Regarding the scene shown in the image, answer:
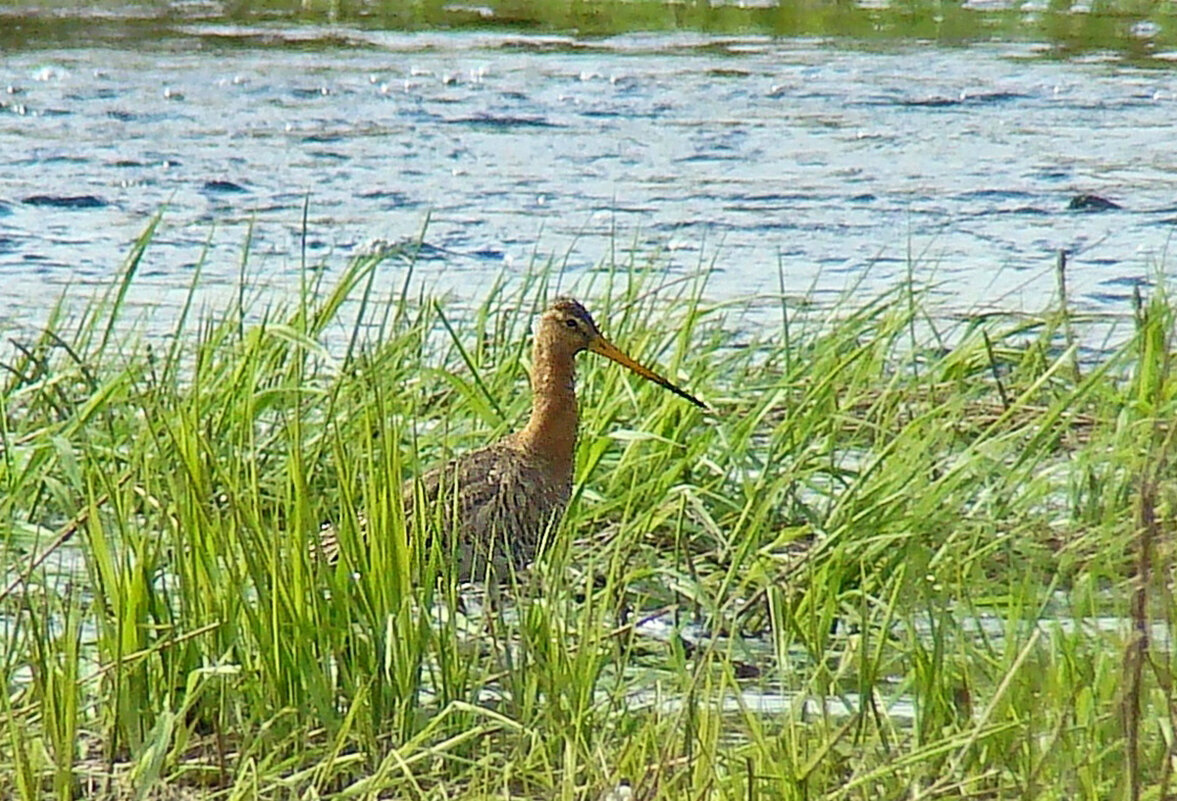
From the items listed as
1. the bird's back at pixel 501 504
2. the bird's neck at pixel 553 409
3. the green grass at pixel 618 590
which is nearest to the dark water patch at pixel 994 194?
the green grass at pixel 618 590

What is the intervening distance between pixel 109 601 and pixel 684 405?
5.14ft

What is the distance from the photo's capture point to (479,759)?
128 inches

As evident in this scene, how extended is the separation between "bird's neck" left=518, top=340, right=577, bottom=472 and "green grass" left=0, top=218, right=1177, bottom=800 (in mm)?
140

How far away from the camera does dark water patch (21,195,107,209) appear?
846 centimetres

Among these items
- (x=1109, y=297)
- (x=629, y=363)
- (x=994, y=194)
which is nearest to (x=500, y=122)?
(x=994, y=194)

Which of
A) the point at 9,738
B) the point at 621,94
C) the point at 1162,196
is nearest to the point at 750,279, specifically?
the point at 1162,196

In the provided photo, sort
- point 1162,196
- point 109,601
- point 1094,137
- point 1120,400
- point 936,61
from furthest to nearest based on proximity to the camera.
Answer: point 936,61
point 1094,137
point 1162,196
point 1120,400
point 109,601

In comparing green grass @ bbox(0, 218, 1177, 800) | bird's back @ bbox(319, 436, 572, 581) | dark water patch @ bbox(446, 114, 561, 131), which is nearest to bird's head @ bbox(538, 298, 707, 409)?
green grass @ bbox(0, 218, 1177, 800)

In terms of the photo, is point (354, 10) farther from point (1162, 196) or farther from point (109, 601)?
point (109, 601)

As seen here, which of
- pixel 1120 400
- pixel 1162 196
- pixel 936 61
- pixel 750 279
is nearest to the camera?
pixel 1120 400

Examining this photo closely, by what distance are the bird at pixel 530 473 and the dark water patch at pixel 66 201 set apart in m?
4.13

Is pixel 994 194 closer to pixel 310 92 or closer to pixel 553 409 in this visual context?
pixel 310 92

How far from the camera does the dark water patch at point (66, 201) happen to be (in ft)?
27.8

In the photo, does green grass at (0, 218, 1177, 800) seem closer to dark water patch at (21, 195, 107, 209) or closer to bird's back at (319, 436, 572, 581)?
bird's back at (319, 436, 572, 581)
